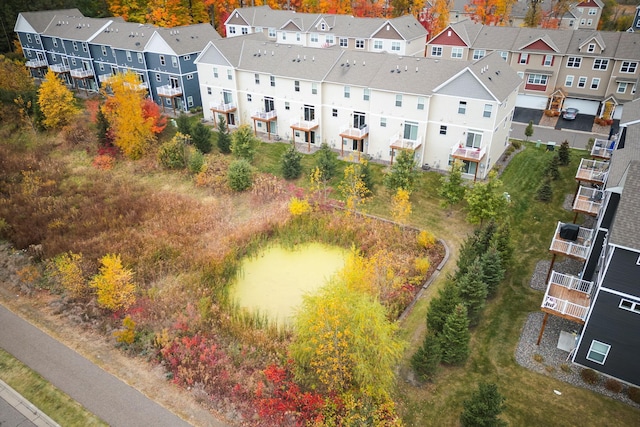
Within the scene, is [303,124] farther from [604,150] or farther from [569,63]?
[569,63]

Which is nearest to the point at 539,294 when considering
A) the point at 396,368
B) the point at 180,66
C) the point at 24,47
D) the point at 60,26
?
the point at 396,368

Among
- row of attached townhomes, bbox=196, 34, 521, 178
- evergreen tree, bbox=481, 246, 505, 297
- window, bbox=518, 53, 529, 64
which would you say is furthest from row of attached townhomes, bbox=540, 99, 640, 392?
window, bbox=518, 53, 529, 64

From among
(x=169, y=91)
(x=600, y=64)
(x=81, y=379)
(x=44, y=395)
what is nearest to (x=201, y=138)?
(x=169, y=91)

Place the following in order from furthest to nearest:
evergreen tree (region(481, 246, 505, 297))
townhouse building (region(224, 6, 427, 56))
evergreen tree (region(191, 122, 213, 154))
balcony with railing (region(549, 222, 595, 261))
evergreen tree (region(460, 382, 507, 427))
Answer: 1. townhouse building (region(224, 6, 427, 56))
2. evergreen tree (region(191, 122, 213, 154))
3. evergreen tree (region(481, 246, 505, 297))
4. balcony with railing (region(549, 222, 595, 261))
5. evergreen tree (region(460, 382, 507, 427))

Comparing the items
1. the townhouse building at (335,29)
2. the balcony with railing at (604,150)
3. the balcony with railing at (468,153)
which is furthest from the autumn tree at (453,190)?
the townhouse building at (335,29)

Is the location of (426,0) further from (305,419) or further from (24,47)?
(305,419)

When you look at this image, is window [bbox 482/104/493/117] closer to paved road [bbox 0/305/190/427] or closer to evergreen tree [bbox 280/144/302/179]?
evergreen tree [bbox 280/144/302/179]

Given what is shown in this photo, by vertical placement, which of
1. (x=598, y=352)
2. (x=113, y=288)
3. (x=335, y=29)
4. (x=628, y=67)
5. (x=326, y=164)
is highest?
(x=335, y=29)
